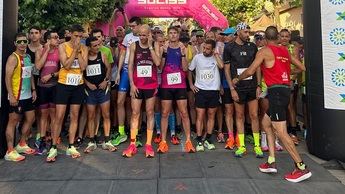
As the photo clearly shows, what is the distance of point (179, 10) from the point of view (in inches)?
514

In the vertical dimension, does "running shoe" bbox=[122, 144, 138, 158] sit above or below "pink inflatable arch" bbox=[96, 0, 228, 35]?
below

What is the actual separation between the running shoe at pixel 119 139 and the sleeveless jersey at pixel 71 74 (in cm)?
144

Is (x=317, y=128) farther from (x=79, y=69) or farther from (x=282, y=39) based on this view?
(x=79, y=69)

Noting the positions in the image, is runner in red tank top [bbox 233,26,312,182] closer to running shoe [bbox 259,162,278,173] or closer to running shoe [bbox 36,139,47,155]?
Result: running shoe [bbox 259,162,278,173]

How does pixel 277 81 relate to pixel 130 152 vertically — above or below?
above

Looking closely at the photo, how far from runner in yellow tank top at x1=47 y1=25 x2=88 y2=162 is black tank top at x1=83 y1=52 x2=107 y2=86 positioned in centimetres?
26

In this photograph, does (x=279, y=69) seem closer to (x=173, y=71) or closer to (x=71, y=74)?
(x=173, y=71)

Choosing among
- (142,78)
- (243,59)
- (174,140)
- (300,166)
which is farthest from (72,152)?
(300,166)

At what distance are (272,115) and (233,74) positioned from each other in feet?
4.19

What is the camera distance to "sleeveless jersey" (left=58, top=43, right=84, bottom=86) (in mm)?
6242

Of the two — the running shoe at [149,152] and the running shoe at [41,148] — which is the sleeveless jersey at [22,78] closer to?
the running shoe at [41,148]

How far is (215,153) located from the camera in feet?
21.6

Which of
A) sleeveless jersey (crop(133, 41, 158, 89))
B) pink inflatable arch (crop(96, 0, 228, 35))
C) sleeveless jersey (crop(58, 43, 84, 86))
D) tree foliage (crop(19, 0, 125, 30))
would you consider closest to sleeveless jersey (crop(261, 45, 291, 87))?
sleeveless jersey (crop(133, 41, 158, 89))

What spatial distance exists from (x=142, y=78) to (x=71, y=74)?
1185 millimetres
